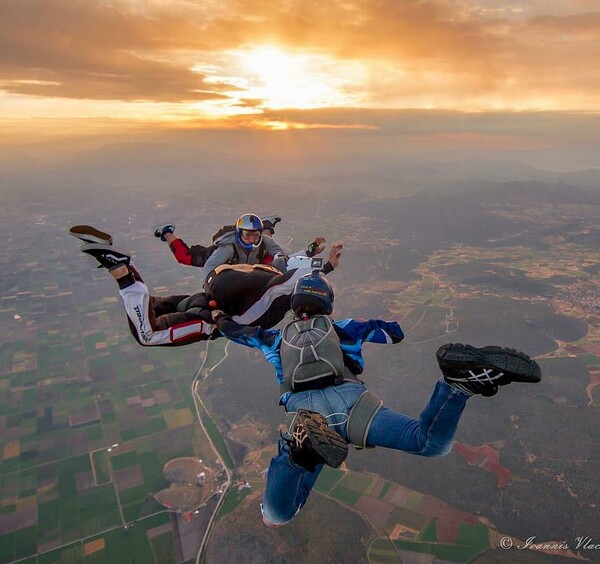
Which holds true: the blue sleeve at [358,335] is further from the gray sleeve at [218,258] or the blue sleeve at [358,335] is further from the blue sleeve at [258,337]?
the gray sleeve at [218,258]

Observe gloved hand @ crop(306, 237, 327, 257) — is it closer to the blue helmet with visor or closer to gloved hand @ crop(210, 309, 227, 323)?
the blue helmet with visor

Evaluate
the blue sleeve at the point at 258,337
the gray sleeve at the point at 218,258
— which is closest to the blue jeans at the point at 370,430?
the blue sleeve at the point at 258,337

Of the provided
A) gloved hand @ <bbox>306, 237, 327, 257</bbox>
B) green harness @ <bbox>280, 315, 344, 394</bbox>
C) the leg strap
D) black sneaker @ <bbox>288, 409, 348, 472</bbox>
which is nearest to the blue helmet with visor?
gloved hand @ <bbox>306, 237, 327, 257</bbox>

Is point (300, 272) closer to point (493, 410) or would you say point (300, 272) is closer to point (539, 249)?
point (493, 410)

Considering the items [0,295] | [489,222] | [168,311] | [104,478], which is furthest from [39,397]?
[489,222]

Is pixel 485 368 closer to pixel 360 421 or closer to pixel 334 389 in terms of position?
pixel 360 421

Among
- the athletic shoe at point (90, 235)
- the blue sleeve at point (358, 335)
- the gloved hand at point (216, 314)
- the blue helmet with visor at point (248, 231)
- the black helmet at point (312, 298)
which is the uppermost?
the athletic shoe at point (90, 235)

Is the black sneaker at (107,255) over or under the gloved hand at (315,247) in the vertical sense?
over

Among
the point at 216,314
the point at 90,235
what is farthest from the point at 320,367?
the point at 90,235
